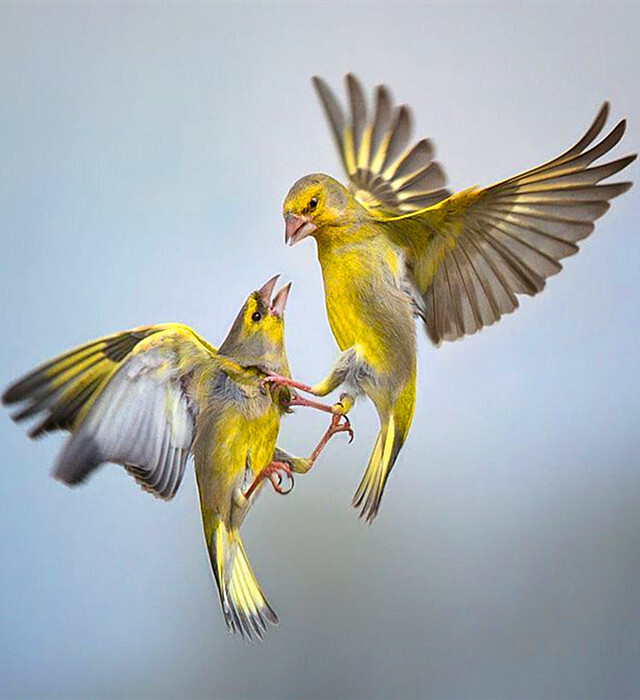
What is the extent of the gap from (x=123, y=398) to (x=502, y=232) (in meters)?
0.51

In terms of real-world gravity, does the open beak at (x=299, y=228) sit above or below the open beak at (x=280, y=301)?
above

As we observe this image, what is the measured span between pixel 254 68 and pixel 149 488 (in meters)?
0.57

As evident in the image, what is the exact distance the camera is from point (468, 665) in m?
1.47

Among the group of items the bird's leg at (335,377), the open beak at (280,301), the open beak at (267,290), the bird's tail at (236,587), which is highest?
the open beak at (267,290)

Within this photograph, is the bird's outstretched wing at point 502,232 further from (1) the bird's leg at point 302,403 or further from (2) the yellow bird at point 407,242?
(1) the bird's leg at point 302,403

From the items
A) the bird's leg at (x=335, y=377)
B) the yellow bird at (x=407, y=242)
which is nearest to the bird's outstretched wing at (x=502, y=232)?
the yellow bird at (x=407, y=242)

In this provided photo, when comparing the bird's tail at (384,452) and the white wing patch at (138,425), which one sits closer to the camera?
the white wing patch at (138,425)

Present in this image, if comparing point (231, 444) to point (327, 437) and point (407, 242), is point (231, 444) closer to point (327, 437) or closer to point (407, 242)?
point (327, 437)

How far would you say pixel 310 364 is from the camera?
130cm

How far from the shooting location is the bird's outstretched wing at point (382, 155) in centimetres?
137

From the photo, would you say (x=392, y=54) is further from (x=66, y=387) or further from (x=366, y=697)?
(x=366, y=697)

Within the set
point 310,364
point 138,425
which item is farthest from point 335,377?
Answer: point 138,425

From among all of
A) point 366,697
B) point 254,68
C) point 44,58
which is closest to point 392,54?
point 254,68

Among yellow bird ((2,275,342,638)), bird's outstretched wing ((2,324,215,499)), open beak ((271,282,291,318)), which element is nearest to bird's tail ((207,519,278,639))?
yellow bird ((2,275,342,638))
